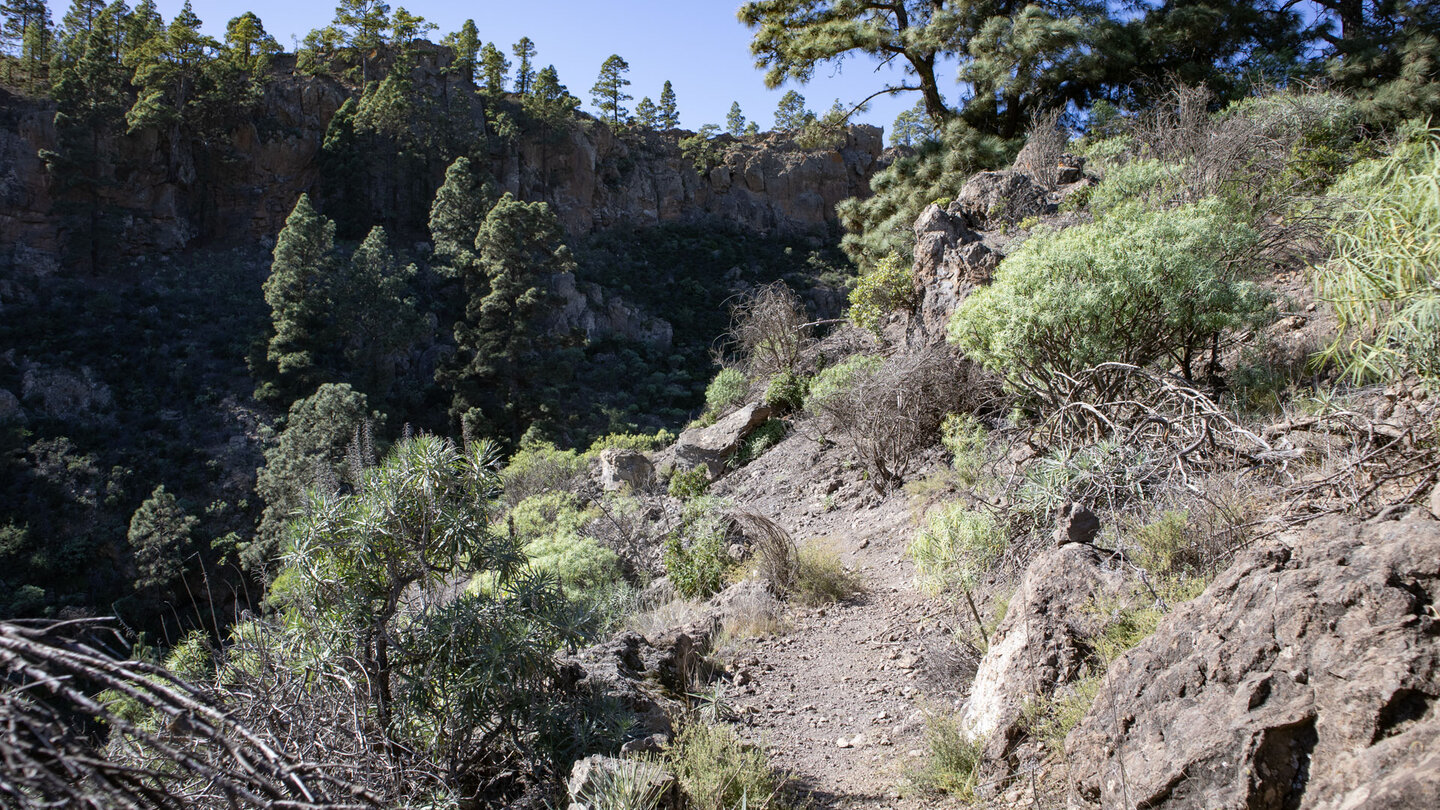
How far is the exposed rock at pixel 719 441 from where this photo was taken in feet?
36.3

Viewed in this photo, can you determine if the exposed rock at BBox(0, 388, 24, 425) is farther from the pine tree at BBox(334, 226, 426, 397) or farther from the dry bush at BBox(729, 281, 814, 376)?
the dry bush at BBox(729, 281, 814, 376)

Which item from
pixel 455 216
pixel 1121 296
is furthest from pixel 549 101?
pixel 1121 296

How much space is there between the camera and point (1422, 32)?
399 inches

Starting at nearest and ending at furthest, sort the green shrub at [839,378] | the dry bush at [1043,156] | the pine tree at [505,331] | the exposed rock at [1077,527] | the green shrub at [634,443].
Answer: the exposed rock at [1077,527] < the green shrub at [839,378] < the dry bush at [1043,156] < the green shrub at [634,443] < the pine tree at [505,331]

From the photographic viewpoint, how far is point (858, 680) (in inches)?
171

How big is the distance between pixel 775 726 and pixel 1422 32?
496 inches

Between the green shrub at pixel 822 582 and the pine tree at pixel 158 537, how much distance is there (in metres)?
16.0

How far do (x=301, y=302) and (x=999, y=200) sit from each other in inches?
826

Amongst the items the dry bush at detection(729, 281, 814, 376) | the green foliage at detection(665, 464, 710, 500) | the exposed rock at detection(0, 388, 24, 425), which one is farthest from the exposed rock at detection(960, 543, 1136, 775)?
the exposed rock at detection(0, 388, 24, 425)

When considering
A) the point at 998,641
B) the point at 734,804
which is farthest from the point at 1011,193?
the point at 734,804

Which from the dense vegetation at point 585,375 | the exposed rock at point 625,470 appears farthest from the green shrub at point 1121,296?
the exposed rock at point 625,470

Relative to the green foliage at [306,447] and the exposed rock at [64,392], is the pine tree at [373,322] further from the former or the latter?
the exposed rock at [64,392]

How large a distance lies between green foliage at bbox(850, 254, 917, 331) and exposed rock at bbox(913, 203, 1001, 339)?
2.95 feet

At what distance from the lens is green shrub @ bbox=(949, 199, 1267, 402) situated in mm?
5539
